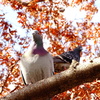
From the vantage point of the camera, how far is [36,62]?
12.9 feet

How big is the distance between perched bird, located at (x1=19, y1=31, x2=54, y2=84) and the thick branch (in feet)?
5.92

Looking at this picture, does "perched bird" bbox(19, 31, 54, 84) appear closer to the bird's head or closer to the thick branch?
the bird's head

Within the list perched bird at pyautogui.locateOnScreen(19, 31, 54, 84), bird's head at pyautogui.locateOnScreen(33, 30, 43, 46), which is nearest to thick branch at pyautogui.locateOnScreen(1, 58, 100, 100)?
perched bird at pyautogui.locateOnScreen(19, 31, 54, 84)

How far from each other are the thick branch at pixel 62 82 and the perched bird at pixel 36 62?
1.80m

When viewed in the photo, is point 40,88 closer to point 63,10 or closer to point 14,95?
point 14,95

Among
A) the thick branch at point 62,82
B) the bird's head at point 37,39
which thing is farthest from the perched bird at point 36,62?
the thick branch at point 62,82

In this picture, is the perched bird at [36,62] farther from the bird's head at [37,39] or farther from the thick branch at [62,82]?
the thick branch at [62,82]

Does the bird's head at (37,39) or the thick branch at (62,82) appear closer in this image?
the thick branch at (62,82)

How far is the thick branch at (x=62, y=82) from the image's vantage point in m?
1.97

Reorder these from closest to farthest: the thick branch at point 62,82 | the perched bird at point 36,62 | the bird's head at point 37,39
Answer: the thick branch at point 62,82 < the perched bird at point 36,62 < the bird's head at point 37,39

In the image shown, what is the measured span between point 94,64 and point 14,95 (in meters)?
1.11

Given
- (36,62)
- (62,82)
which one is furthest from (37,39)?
(62,82)

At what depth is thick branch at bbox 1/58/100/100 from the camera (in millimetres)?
1973

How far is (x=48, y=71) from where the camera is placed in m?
4.25
